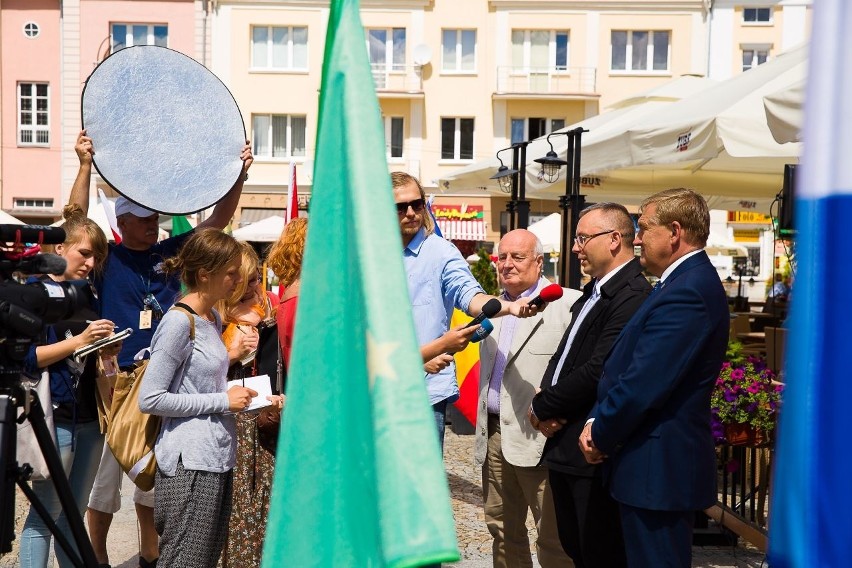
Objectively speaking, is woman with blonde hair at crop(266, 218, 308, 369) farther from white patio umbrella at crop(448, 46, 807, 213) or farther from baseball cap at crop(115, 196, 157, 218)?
white patio umbrella at crop(448, 46, 807, 213)

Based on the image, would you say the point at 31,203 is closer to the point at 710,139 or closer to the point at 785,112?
the point at 710,139

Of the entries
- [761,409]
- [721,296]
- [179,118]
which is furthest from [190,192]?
[761,409]

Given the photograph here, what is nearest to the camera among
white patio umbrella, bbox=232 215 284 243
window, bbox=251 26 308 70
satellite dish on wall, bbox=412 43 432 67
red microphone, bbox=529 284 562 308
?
red microphone, bbox=529 284 562 308

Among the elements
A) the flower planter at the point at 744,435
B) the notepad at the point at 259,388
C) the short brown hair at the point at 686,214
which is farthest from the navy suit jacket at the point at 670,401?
the flower planter at the point at 744,435

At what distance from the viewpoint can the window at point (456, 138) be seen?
3497 cm

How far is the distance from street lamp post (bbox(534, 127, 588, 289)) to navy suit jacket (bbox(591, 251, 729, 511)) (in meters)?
4.42

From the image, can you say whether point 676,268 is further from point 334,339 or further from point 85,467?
point 85,467

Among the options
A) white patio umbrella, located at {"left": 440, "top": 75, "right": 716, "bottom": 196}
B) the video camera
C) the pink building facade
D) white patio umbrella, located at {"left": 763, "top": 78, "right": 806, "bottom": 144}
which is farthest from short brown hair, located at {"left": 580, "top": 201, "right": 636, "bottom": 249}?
the pink building facade

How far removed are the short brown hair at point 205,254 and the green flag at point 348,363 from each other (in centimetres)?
214

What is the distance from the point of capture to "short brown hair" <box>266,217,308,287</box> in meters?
4.10

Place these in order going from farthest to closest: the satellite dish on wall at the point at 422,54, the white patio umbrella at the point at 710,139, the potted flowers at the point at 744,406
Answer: the satellite dish on wall at the point at 422,54, the white patio umbrella at the point at 710,139, the potted flowers at the point at 744,406

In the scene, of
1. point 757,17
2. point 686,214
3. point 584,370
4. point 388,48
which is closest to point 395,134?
point 388,48

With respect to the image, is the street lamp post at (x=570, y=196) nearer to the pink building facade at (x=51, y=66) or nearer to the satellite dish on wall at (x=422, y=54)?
the satellite dish on wall at (x=422, y=54)

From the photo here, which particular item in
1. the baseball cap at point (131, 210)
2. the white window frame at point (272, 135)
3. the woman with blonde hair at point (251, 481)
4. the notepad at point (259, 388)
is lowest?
the woman with blonde hair at point (251, 481)
